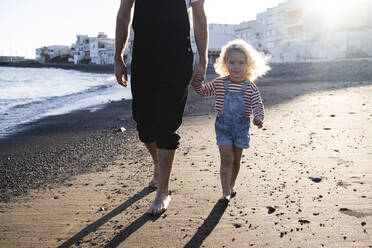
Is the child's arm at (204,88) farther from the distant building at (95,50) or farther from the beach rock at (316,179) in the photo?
the distant building at (95,50)

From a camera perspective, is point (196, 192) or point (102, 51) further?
point (102, 51)

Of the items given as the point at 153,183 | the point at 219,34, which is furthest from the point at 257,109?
the point at 219,34

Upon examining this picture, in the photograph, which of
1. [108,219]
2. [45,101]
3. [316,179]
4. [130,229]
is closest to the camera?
[130,229]

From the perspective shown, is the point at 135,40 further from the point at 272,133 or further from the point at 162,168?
the point at 272,133

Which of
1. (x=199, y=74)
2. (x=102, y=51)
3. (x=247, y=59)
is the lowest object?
(x=199, y=74)

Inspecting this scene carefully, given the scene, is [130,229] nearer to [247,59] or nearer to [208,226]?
[208,226]

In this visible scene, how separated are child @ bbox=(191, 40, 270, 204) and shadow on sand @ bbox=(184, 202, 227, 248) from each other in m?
0.12

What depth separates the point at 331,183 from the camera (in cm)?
248

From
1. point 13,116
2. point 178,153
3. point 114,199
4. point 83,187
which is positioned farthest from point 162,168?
point 13,116

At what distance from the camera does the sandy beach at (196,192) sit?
183 cm

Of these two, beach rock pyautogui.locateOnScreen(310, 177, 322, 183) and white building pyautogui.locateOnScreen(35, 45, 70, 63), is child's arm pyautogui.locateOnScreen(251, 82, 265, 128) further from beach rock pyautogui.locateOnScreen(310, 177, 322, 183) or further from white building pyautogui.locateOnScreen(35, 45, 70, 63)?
white building pyautogui.locateOnScreen(35, 45, 70, 63)

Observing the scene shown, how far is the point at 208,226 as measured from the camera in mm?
1940

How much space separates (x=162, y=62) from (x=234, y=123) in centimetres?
71

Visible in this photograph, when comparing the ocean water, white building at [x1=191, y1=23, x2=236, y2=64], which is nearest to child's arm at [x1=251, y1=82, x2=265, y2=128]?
the ocean water
